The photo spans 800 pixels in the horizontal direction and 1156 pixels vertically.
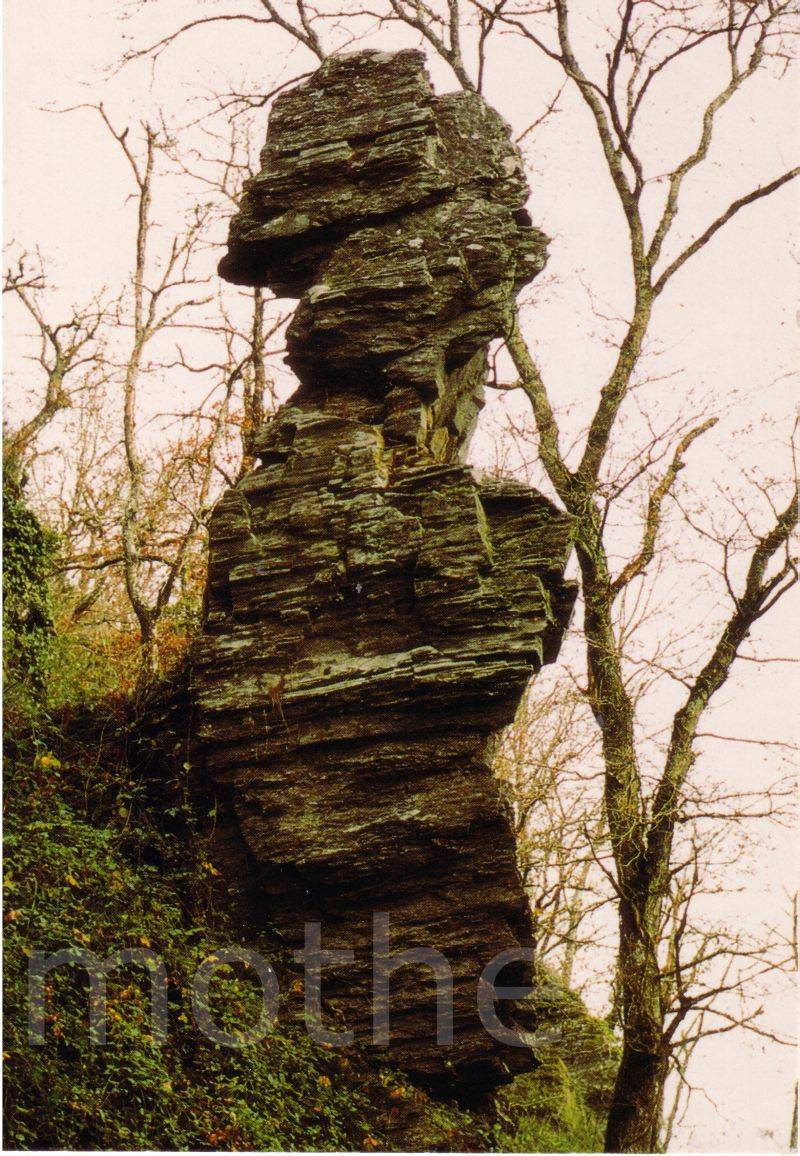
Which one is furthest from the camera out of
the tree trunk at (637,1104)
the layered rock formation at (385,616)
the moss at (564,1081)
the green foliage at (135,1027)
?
the moss at (564,1081)

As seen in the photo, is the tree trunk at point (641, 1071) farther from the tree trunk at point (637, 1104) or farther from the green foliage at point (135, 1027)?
the green foliage at point (135, 1027)

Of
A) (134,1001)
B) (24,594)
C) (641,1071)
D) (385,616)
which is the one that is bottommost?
(641,1071)

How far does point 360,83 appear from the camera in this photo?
11.5 metres

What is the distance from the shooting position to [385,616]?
31.0 feet

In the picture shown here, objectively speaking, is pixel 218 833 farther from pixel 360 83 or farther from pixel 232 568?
pixel 360 83

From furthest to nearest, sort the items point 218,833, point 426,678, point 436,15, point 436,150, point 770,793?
point 436,15 → point 770,793 → point 436,150 → point 218,833 → point 426,678

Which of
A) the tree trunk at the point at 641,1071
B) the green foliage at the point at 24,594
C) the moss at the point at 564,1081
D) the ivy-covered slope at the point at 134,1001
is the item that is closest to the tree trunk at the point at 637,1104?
the tree trunk at the point at 641,1071

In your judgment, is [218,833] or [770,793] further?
[770,793]

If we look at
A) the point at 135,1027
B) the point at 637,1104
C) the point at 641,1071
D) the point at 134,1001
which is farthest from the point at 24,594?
the point at 637,1104

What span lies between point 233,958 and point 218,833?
1.18 meters

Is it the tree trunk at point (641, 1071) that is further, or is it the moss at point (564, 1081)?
the moss at point (564, 1081)

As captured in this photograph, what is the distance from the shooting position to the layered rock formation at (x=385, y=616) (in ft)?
30.0

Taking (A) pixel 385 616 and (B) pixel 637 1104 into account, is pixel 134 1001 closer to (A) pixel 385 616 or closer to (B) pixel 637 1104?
(A) pixel 385 616

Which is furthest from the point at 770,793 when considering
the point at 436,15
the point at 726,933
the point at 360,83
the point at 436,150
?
the point at 436,15
